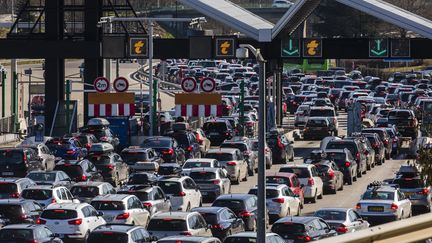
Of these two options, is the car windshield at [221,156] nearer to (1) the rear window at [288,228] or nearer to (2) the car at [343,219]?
(2) the car at [343,219]

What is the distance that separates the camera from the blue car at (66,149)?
155 feet

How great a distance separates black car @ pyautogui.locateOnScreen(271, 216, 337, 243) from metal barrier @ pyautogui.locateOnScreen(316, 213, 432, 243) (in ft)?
66.7

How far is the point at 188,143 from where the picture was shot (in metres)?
50.7

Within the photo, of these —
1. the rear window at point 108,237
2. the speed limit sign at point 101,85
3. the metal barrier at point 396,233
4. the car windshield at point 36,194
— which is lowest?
the rear window at point 108,237

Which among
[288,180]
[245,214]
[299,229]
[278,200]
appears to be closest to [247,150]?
[288,180]

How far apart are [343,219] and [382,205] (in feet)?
11.6

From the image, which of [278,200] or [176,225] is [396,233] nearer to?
[176,225]

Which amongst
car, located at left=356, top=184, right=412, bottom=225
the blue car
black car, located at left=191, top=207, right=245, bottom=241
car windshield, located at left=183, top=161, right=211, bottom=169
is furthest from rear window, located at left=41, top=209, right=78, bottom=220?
the blue car

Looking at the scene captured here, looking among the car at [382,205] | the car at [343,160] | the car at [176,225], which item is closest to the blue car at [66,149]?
the car at [343,160]

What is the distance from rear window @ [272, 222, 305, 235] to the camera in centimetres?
2641

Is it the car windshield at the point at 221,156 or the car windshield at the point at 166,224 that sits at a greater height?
the car windshield at the point at 221,156

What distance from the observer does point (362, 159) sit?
158ft

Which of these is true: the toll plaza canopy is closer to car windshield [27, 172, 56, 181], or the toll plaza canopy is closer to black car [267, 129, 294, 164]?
black car [267, 129, 294, 164]

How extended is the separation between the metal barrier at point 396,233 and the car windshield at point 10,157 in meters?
35.7
